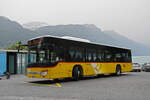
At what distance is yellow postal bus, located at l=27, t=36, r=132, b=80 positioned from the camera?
10.9m

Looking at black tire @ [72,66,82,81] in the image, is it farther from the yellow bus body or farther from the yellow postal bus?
the yellow bus body

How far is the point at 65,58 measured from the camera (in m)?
11.9

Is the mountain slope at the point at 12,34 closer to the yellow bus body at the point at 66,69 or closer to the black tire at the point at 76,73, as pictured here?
the yellow bus body at the point at 66,69

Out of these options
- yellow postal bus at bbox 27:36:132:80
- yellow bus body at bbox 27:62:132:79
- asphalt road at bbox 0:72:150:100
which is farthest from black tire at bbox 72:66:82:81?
asphalt road at bbox 0:72:150:100

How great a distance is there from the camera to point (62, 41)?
39.1 feet

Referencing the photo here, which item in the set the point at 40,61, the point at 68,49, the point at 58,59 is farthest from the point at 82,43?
the point at 40,61

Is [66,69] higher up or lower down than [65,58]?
lower down

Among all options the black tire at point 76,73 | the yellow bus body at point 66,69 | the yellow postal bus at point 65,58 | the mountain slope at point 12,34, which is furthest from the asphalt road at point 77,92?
the mountain slope at point 12,34

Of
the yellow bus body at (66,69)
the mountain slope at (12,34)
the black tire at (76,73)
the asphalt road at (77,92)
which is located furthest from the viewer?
the mountain slope at (12,34)

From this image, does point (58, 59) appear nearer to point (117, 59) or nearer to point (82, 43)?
point (82, 43)

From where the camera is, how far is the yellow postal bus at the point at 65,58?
10.9m

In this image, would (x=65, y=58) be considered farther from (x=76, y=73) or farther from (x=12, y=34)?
(x=12, y=34)

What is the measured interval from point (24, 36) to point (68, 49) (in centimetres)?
17443

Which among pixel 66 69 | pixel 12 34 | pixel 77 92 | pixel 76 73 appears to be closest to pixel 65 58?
pixel 66 69
